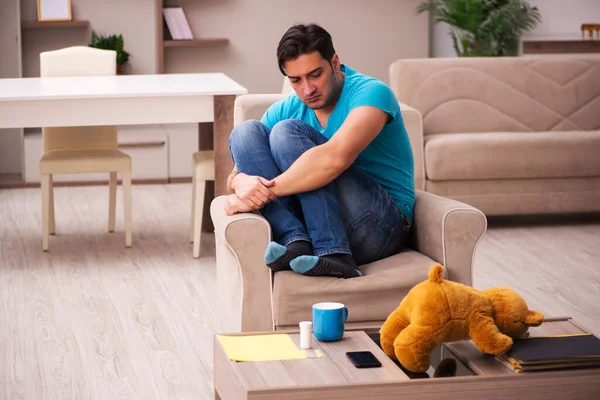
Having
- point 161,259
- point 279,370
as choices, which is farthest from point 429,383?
point 161,259

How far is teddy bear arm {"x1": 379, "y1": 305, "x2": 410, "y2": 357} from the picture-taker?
82.4 inches

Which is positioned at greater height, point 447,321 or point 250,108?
point 250,108

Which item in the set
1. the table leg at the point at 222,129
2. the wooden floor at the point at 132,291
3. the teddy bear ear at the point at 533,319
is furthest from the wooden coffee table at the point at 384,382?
the table leg at the point at 222,129

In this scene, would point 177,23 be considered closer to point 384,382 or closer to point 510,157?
point 510,157

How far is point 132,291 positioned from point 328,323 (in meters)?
1.76

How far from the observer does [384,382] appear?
1.90 meters

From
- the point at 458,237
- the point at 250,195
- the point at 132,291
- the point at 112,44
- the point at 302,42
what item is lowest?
the point at 132,291

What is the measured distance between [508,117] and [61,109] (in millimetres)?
2381

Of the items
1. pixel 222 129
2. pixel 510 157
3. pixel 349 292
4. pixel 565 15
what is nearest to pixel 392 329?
pixel 349 292

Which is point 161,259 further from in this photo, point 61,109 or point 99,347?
point 99,347

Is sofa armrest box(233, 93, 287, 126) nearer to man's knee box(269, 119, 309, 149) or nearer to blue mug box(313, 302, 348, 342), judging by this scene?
man's knee box(269, 119, 309, 149)

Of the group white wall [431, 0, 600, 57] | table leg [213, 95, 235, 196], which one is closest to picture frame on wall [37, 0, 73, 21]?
table leg [213, 95, 235, 196]

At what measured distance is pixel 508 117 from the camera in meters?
5.03

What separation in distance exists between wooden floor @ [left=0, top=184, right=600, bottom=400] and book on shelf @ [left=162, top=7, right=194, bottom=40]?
140cm
